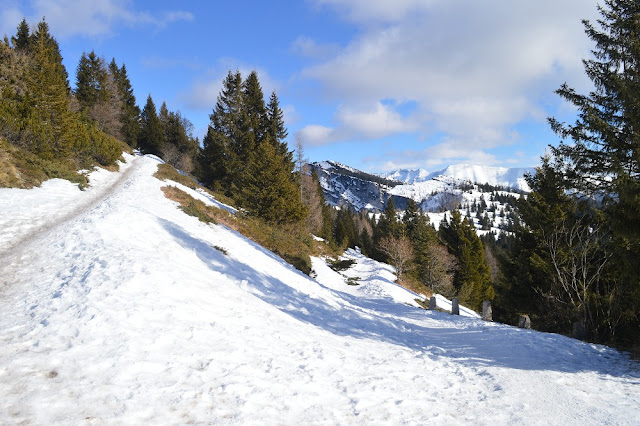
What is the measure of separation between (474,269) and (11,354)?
39.3 metres

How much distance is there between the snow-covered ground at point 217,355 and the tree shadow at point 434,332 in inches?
2.9

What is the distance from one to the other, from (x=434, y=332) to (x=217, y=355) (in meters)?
8.09

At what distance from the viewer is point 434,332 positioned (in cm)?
1080

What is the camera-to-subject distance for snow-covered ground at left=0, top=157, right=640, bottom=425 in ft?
13.1

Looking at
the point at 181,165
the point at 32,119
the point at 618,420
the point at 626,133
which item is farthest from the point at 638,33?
the point at 181,165

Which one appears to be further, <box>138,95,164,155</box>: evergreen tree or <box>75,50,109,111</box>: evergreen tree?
<box>138,95,164,155</box>: evergreen tree

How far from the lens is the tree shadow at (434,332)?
7414 mm

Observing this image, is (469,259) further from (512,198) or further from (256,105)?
(256,105)

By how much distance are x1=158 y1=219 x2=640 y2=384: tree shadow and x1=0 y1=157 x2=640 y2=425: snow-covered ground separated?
73mm

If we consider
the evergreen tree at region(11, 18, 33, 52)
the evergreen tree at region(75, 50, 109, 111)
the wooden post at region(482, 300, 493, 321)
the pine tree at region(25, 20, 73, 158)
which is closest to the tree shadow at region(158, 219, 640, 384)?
the wooden post at region(482, 300, 493, 321)

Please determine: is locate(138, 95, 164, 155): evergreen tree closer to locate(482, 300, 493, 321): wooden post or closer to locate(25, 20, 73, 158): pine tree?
locate(25, 20, 73, 158): pine tree

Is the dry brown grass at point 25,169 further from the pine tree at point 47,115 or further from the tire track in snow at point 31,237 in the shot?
the tire track in snow at point 31,237

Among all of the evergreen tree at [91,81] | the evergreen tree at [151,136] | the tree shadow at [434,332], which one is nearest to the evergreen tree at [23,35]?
the evergreen tree at [91,81]

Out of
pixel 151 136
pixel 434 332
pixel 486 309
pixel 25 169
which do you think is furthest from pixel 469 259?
pixel 151 136
